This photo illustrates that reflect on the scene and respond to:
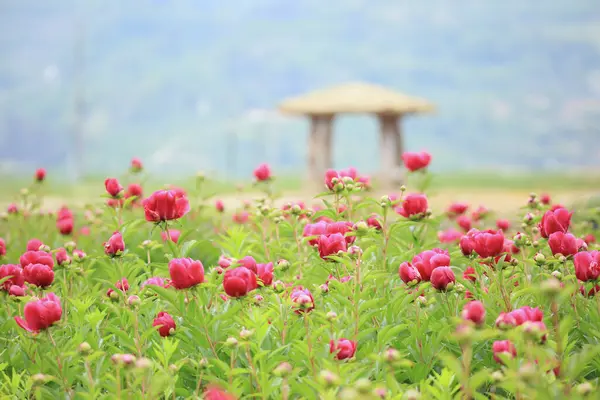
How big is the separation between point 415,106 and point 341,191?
39.1 feet

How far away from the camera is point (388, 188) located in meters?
13.9

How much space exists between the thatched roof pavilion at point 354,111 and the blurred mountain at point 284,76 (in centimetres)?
1794

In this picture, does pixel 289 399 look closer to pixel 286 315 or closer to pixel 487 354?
pixel 286 315

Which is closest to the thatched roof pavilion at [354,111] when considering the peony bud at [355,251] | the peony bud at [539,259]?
the peony bud at [539,259]

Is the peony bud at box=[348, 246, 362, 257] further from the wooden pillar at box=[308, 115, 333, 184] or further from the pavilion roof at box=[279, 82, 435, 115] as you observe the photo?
the wooden pillar at box=[308, 115, 333, 184]

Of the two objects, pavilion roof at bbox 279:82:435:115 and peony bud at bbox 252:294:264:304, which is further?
pavilion roof at bbox 279:82:435:115

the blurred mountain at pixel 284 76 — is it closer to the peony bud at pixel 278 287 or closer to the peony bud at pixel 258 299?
the peony bud at pixel 258 299

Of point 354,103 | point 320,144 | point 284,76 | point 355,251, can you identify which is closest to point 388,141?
point 354,103

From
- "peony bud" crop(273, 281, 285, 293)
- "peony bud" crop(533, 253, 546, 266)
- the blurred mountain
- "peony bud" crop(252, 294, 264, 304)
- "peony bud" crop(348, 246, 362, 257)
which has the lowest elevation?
the blurred mountain

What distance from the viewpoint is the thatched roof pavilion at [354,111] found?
1373 centimetres

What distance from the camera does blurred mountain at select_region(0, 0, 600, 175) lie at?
3622 centimetres

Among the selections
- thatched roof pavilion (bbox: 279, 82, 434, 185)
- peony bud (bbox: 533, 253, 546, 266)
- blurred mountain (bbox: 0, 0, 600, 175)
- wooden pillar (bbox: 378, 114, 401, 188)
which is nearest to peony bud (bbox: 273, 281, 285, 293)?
peony bud (bbox: 533, 253, 546, 266)

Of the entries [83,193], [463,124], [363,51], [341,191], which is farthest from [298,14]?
[341,191]

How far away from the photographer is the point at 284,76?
145ft
